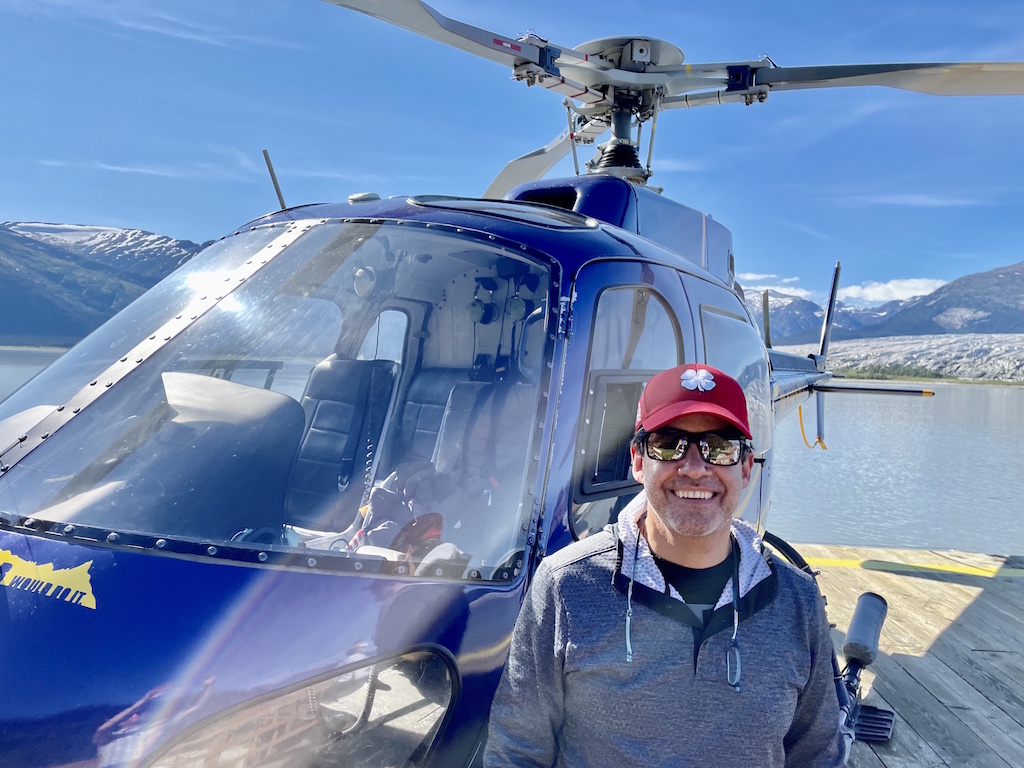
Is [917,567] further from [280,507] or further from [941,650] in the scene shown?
[280,507]

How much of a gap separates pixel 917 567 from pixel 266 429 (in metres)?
6.26

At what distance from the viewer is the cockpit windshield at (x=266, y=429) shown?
5.57 feet

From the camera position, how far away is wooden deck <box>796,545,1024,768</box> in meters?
3.32

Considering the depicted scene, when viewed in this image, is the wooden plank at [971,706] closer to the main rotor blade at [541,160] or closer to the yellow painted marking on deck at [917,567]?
the yellow painted marking on deck at [917,567]

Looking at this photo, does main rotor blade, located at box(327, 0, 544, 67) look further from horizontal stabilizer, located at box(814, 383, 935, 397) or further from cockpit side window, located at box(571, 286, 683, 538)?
horizontal stabilizer, located at box(814, 383, 935, 397)

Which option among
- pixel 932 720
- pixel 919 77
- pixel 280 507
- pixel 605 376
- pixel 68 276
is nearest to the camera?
pixel 280 507

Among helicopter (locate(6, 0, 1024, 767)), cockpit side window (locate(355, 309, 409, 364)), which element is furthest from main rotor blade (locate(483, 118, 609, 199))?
helicopter (locate(6, 0, 1024, 767))

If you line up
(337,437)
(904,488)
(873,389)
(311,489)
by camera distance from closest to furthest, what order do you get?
(311,489) → (337,437) → (873,389) → (904,488)

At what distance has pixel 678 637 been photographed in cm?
127

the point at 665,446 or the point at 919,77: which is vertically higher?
the point at 919,77

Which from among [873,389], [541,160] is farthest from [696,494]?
[873,389]

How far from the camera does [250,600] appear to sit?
147cm

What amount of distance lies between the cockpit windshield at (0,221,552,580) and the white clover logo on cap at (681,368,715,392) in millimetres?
587

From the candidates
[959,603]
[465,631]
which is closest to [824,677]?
[465,631]
